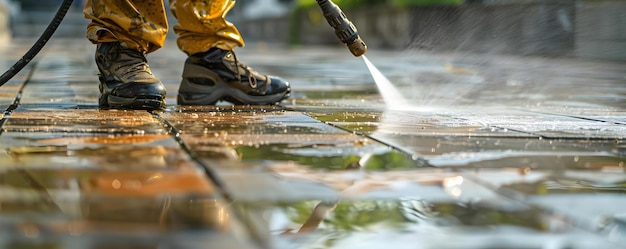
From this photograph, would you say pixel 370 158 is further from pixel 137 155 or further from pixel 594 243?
pixel 594 243

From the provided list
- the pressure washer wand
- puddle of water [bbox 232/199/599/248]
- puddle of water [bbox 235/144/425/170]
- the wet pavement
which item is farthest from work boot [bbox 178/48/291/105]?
puddle of water [bbox 232/199/599/248]

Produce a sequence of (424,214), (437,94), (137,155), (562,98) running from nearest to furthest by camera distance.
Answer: (424,214) → (137,155) → (562,98) → (437,94)

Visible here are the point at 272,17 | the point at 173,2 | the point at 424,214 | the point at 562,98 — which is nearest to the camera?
the point at 424,214

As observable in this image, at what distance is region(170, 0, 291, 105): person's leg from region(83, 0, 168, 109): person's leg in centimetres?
15

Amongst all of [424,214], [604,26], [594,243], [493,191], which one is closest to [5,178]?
[424,214]

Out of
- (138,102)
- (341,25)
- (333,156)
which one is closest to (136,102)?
(138,102)

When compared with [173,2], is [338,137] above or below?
below

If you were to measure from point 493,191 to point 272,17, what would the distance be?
23242mm

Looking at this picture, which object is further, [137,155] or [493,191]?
[137,155]

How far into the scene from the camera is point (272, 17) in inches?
972

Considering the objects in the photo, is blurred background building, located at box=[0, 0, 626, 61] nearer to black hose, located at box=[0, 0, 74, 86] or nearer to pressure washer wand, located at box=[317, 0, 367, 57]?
pressure washer wand, located at box=[317, 0, 367, 57]

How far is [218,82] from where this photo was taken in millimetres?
3543

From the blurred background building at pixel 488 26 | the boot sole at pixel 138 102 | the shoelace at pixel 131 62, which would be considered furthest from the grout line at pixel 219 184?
the blurred background building at pixel 488 26

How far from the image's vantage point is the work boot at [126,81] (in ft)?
10.4
